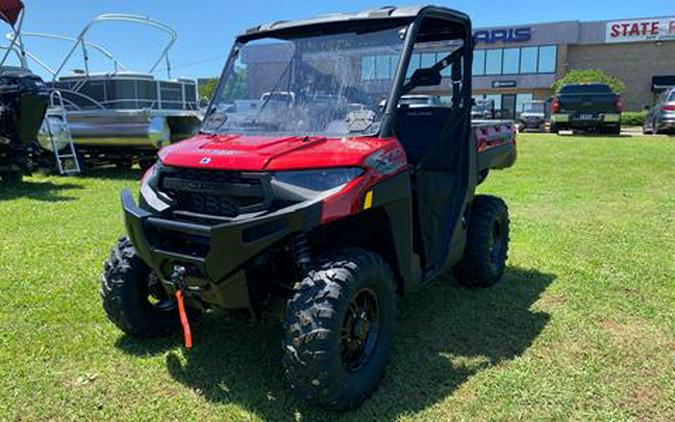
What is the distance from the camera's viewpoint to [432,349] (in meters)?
3.77

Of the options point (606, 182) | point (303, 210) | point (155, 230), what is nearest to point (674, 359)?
point (303, 210)

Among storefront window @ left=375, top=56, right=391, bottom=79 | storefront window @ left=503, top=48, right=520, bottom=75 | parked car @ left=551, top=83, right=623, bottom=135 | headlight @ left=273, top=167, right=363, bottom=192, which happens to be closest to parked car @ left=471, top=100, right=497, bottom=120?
storefront window @ left=375, top=56, right=391, bottom=79

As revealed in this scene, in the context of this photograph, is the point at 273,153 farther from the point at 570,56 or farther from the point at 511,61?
the point at 570,56

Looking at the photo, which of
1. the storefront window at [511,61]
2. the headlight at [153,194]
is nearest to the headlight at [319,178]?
the headlight at [153,194]

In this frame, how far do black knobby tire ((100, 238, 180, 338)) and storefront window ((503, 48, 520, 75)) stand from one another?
5218cm

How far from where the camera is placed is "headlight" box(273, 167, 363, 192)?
2928mm

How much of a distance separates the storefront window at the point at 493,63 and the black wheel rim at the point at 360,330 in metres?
52.3

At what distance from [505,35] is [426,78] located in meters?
52.4

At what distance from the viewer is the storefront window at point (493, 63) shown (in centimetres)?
5241

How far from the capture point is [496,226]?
5086 millimetres

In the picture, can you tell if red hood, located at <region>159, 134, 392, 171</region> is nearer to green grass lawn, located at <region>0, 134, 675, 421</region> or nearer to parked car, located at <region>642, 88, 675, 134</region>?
green grass lawn, located at <region>0, 134, 675, 421</region>

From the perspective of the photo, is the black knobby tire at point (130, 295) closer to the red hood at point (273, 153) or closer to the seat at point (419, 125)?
the red hood at point (273, 153)

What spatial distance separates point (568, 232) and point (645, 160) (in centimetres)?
735

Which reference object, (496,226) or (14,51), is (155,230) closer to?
(496,226)
